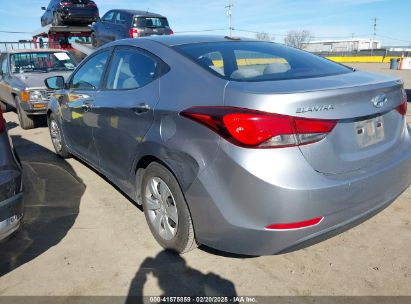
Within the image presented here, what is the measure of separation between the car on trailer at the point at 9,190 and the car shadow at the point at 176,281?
0.90 m

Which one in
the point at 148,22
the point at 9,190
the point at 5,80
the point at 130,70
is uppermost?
the point at 148,22

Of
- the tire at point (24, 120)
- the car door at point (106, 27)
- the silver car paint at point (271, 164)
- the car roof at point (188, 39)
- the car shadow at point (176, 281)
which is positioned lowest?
the car shadow at point (176, 281)

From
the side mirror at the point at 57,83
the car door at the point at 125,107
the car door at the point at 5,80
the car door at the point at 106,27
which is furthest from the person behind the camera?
the car door at the point at 106,27

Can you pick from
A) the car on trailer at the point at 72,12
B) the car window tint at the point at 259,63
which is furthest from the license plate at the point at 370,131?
the car on trailer at the point at 72,12

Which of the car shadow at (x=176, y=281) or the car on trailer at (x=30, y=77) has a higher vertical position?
the car on trailer at (x=30, y=77)

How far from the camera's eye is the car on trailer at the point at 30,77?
7.09m

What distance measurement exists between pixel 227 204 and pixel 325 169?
60 cm

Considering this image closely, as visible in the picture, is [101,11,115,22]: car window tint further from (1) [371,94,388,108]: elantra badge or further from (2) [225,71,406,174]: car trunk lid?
(1) [371,94,388,108]: elantra badge

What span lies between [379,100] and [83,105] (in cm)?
284

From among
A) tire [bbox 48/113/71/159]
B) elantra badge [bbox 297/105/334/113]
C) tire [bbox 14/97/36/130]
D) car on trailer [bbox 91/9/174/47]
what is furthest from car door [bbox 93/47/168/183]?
car on trailer [bbox 91/9/174/47]

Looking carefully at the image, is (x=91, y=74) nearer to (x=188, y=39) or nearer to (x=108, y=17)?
(x=188, y=39)

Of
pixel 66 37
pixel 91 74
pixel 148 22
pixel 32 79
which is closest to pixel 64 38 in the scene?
pixel 66 37

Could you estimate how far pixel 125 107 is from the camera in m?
3.09

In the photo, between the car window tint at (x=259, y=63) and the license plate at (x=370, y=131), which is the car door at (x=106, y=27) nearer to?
the car window tint at (x=259, y=63)
